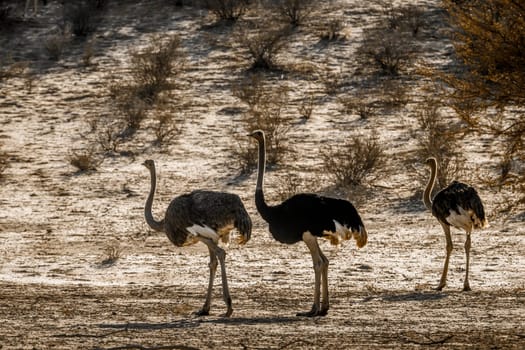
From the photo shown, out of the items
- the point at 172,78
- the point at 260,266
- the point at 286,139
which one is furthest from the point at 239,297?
the point at 172,78

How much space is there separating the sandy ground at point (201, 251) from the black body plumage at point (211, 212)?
2.55 ft

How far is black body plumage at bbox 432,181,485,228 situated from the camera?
1216 cm

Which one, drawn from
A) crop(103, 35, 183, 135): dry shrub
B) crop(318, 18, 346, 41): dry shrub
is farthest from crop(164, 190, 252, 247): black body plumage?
crop(318, 18, 346, 41): dry shrub

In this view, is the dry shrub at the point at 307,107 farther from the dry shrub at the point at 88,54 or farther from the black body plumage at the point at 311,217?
the black body plumage at the point at 311,217

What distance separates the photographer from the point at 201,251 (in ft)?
46.4

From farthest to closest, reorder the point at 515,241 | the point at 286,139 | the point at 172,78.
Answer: the point at 172,78 < the point at 286,139 < the point at 515,241

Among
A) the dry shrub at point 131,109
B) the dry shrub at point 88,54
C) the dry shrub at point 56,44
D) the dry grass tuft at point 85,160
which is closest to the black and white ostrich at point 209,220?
the dry grass tuft at point 85,160

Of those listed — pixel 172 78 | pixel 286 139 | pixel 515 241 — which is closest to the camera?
pixel 515 241

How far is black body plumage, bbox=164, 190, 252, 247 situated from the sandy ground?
778 mm

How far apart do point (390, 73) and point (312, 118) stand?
2.77 m

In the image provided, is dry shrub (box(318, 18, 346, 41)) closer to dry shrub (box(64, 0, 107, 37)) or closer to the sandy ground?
the sandy ground

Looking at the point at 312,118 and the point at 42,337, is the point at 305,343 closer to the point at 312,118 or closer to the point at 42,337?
the point at 42,337

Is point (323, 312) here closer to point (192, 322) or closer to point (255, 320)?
point (255, 320)

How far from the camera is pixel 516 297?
11391mm
